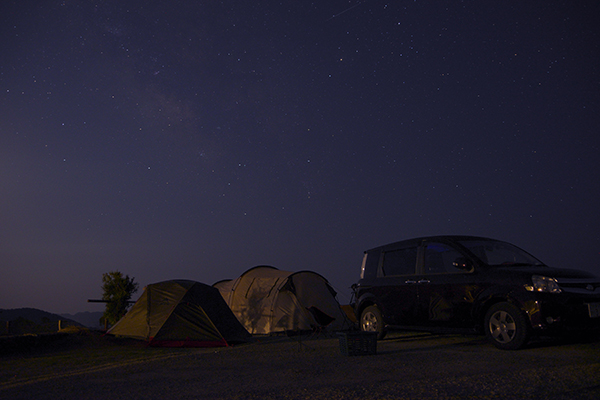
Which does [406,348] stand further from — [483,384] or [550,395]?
[550,395]

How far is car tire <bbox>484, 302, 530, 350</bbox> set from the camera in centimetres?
667

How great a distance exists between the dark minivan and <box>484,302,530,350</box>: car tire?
0.01 metres

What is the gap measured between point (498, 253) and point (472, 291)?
1.23 metres

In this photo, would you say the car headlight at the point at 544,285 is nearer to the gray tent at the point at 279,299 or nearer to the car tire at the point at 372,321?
the car tire at the point at 372,321

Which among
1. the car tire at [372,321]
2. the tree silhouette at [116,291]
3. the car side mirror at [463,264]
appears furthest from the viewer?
the tree silhouette at [116,291]

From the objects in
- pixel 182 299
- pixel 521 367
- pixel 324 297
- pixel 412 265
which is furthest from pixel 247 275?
pixel 521 367

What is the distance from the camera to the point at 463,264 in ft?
24.5

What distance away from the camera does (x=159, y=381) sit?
18.2 ft

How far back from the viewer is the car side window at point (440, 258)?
8.18 metres

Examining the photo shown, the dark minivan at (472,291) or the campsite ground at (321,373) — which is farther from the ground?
the dark minivan at (472,291)

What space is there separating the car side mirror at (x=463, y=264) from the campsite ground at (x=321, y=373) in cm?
140

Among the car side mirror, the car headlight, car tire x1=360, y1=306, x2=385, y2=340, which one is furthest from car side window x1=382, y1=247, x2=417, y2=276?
the car headlight

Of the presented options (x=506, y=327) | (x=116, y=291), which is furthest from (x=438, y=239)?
(x=116, y=291)

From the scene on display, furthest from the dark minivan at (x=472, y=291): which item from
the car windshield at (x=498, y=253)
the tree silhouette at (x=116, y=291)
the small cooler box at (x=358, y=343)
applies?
the tree silhouette at (x=116, y=291)
